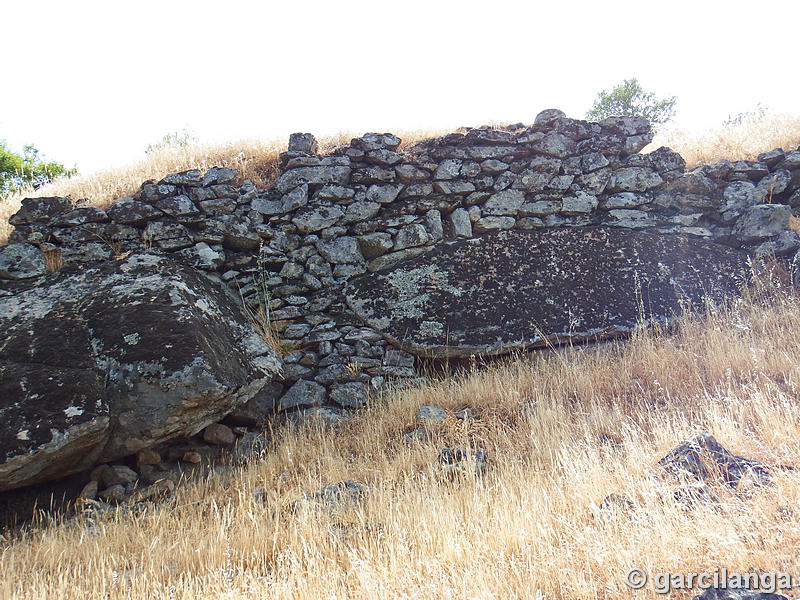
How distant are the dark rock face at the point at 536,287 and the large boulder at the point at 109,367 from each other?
1.58m

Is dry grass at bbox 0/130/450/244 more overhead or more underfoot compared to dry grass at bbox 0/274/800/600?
more overhead

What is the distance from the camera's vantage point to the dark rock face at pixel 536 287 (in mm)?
5613

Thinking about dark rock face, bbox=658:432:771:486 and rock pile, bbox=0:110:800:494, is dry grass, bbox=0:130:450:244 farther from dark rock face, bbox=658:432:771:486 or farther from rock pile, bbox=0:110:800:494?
dark rock face, bbox=658:432:771:486

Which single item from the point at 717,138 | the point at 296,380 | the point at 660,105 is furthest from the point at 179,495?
the point at 660,105

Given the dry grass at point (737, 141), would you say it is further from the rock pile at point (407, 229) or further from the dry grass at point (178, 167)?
the dry grass at point (178, 167)

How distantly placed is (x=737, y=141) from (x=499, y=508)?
23.0 ft

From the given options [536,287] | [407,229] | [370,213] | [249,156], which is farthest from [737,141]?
[249,156]

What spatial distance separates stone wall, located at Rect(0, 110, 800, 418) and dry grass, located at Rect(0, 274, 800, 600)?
51.7 inches

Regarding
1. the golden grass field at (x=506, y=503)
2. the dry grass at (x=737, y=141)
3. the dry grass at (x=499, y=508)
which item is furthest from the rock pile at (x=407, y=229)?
the dry grass at (x=499, y=508)

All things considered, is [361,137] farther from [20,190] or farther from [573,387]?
[20,190]

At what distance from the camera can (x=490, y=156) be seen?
6492mm

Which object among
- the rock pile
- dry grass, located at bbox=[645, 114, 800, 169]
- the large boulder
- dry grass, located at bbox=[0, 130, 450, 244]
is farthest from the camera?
dry grass, located at bbox=[645, 114, 800, 169]

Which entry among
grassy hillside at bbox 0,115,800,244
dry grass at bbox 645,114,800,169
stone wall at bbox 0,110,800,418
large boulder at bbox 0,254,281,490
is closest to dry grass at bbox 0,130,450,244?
grassy hillside at bbox 0,115,800,244

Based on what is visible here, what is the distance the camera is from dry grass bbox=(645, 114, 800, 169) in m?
7.16
